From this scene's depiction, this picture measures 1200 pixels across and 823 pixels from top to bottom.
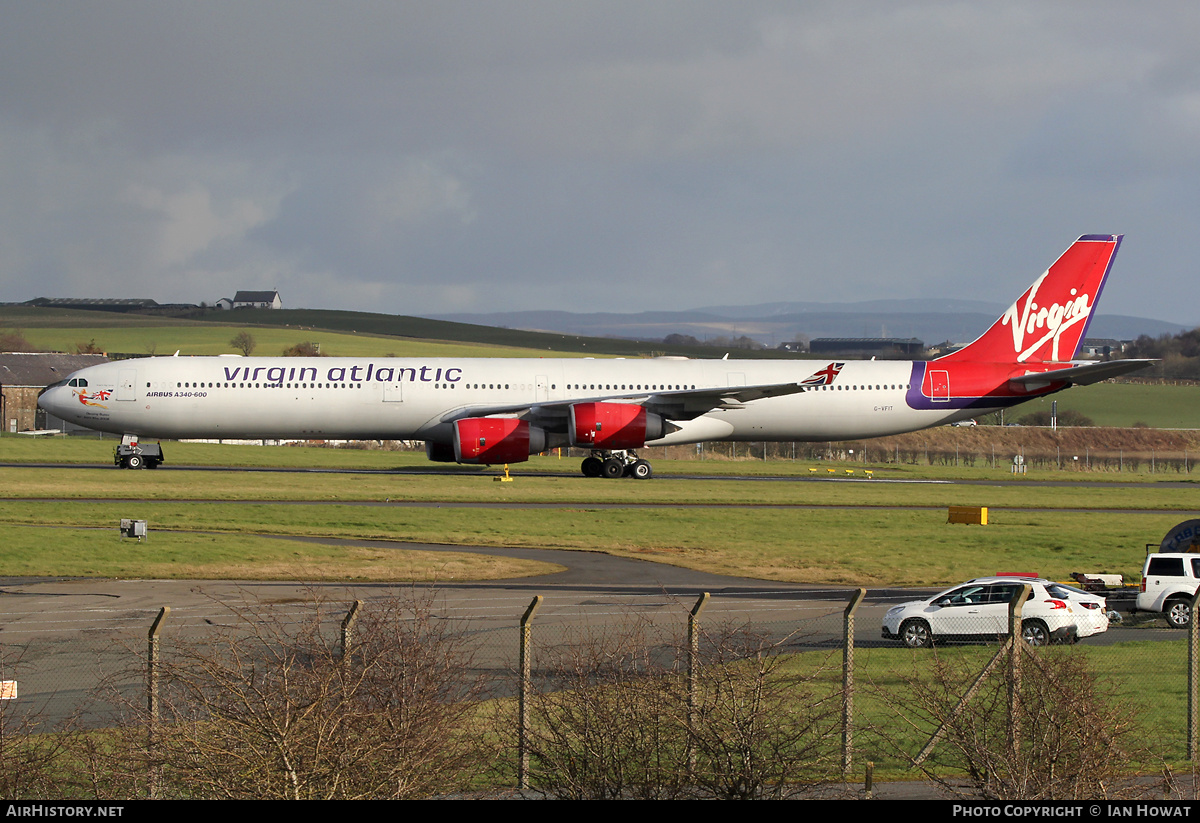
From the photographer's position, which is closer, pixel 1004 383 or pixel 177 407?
pixel 177 407

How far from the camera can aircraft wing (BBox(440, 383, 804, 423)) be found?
53.4 m

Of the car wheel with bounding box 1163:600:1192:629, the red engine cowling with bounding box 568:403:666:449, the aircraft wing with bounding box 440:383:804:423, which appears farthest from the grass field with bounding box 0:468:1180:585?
the car wheel with bounding box 1163:600:1192:629

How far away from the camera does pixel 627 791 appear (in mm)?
11281

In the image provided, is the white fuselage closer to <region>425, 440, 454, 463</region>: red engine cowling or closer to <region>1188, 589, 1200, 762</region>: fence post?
<region>425, 440, 454, 463</region>: red engine cowling

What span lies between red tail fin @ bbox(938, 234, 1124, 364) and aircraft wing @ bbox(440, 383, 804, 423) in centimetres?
1122

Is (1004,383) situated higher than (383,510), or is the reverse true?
(1004,383)

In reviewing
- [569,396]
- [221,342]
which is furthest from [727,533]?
[221,342]

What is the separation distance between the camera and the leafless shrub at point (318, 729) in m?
10.3

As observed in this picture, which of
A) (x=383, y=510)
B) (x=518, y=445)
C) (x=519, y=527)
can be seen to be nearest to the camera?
(x=519, y=527)

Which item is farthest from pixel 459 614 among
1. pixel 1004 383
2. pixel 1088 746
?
pixel 1004 383

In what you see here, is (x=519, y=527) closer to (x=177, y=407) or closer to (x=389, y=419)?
(x=389, y=419)

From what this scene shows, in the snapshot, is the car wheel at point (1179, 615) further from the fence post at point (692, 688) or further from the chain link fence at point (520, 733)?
the fence post at point (692, 688)

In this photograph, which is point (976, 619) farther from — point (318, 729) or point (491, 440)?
point (491, 440)

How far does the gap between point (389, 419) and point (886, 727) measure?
41.0 m
